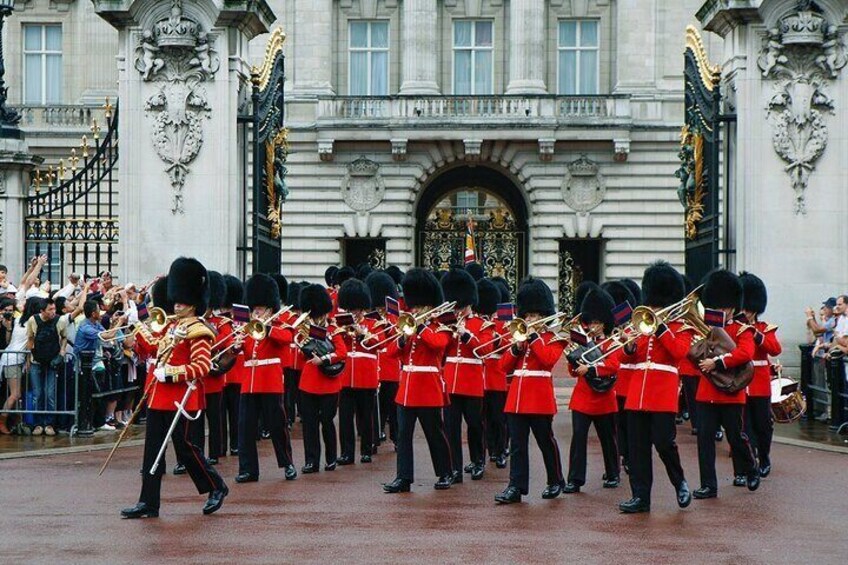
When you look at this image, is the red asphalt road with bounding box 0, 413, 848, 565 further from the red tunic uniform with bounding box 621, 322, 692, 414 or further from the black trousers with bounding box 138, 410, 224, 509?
the red tunic uniform with bounding box 621, 322, 692, 414

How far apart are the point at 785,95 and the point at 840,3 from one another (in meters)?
0.95

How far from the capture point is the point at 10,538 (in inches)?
353

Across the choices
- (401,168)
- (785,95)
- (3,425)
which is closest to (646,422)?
(785,95)

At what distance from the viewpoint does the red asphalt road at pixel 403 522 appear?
8.53 meters

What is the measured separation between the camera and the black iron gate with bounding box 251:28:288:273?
1558 cm

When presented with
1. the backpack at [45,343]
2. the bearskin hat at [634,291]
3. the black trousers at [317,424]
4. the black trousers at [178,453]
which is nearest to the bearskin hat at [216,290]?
the black trousers at [317,424]

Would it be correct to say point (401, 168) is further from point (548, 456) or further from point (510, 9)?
point (548, 456)

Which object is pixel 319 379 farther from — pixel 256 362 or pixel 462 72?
pixel 462 72

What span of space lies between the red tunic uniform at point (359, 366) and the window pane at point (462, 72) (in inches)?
874

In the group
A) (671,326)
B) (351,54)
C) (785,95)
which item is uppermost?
(351,54)

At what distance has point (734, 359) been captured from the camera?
35.4ft

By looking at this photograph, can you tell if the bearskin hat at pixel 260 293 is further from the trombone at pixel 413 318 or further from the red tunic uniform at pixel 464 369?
the red tunic uniform at pixel 464 369

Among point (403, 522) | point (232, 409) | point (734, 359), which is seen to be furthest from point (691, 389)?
point (403, 522)

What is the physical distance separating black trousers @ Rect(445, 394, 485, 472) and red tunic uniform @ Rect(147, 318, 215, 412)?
260cm
